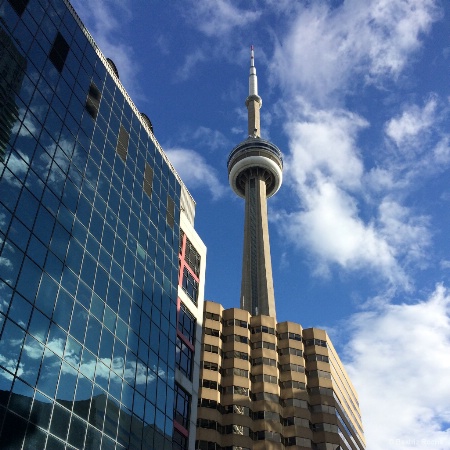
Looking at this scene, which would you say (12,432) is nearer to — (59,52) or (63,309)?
(63,309)

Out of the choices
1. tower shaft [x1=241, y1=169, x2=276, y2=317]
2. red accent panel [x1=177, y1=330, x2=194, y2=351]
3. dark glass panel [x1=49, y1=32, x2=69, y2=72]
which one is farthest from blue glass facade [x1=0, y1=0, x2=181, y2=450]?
tower shaft [x1=241, y1=169, x2=276, y2=317]

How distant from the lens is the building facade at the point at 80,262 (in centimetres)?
2866

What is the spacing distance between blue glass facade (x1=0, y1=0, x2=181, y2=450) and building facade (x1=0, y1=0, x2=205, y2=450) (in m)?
0.10

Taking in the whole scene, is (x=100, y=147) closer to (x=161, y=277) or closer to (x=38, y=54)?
(x=38, y=54)

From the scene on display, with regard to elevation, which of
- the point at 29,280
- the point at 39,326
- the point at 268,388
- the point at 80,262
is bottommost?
the point at 39,326

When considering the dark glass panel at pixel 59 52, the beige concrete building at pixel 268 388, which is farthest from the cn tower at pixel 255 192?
the dark glass panel at pixel 59 52

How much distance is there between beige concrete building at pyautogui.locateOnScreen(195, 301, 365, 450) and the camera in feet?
261

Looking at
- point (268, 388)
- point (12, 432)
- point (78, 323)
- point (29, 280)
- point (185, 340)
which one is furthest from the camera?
point (268, 388)

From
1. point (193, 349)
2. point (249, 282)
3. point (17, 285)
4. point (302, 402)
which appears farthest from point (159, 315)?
point (249, 282)

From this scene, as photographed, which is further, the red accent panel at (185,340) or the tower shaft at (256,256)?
the tower shaft at (256,256)

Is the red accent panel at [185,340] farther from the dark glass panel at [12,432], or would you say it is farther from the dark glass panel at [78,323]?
the dark glass panel at [12,432]

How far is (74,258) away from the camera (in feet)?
115

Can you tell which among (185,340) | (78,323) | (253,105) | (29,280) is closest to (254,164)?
(253,105)

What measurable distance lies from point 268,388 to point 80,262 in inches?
2262
